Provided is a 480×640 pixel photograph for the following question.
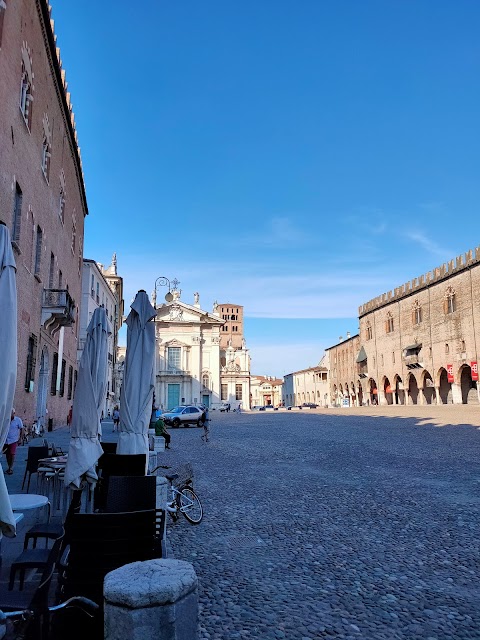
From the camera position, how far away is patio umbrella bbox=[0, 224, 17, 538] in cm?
306

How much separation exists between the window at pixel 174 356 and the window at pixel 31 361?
44858mm

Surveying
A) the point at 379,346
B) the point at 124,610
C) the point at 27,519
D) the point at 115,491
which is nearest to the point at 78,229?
the point at 27,519

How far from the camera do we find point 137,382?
7.96m

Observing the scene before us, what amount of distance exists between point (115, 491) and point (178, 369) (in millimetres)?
58113

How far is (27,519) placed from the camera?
6.13 metres

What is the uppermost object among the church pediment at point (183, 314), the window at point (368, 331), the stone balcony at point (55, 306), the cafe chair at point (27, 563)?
the church pediment at point (183, 314)

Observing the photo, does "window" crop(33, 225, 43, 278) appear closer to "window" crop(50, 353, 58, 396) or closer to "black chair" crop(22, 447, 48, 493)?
"window" crop(50, 353, 58, 396)

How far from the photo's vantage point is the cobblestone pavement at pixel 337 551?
3596mm

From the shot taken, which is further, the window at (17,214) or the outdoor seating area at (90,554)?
the window at (17,214)

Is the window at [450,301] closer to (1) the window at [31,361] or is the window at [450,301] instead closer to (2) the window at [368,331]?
(2) the window at [368,331]

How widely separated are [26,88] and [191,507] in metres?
14.5

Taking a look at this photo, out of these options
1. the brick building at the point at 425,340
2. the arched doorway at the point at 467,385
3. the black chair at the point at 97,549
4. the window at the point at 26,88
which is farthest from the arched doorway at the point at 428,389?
the black chair at the point at 97,549

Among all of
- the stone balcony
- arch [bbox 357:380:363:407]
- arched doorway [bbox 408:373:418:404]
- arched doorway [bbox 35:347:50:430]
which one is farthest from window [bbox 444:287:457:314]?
arched doorway [bbox 35:347:50:430]

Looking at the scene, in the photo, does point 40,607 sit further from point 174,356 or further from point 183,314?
point 183,314
